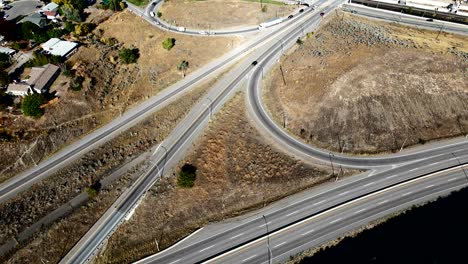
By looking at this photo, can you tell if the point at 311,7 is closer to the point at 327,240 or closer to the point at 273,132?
the point at 273,132

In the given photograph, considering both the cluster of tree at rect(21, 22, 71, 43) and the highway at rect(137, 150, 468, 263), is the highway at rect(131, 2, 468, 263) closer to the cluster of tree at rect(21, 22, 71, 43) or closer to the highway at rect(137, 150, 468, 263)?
the highway at rect(137, 150, 468, 263)

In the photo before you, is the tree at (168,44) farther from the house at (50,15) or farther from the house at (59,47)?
the house at (50,15)

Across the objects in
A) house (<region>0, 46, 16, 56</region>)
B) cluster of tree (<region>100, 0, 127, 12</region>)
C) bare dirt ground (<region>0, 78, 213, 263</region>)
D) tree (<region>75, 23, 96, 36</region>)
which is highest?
cluster of tree (<region>100, 0, 127, 12</region>)

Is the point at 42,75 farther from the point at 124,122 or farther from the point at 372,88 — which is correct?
→ the point at 372,88

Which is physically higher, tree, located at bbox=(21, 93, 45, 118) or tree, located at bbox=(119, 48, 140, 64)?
tree, located at bbox=(119, 48, 140, 64)

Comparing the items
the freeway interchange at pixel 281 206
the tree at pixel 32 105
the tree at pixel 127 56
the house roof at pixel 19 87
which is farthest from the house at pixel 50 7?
the freeway interchange at pixel 281 206

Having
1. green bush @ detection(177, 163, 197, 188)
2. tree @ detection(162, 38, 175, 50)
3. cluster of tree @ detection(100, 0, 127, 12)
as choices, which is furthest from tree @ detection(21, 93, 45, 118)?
cluster of tree @ detection(100, 0, 127, 12)

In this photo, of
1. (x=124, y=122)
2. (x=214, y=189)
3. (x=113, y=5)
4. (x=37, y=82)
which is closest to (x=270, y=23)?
(x=113, y=5)
